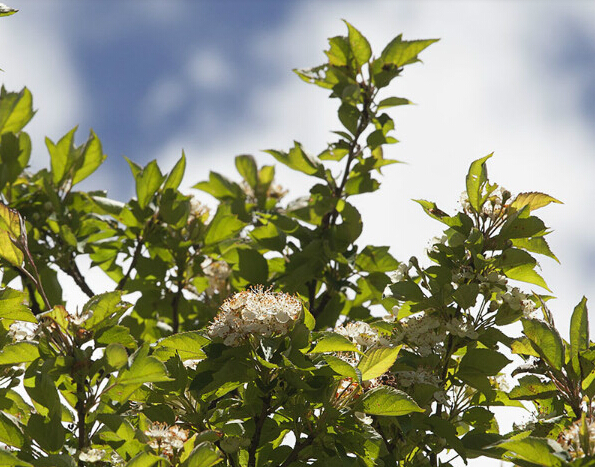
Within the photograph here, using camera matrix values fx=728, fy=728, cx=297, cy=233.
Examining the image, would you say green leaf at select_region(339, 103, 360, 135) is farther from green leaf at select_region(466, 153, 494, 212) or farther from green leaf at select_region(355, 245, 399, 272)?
green leaf at select_region(466, 153, 494, 212)

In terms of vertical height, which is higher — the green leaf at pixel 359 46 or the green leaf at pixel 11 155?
the green leaf at pixel 359 46

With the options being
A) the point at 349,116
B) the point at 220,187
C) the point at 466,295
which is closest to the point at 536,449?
the point at 466,295

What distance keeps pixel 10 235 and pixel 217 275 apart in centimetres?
205

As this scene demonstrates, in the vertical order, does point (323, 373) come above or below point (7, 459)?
above

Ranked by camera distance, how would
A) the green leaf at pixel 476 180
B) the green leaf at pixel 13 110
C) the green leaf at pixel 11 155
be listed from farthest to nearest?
1. the green leaf at pixel 13 110
2. the green leaf at pixel 11 155
3. the green leaf at pixel 476 180

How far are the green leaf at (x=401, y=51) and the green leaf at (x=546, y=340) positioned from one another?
1990 mm

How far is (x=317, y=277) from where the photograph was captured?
3.95 m

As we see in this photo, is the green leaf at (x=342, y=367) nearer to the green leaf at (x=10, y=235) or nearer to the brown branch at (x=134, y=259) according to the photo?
the green leaf at (x=10, y=235)

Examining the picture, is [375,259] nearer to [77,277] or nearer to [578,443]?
[77,277]

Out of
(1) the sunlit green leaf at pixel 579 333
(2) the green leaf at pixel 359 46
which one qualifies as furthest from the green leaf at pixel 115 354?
(2) the green leaf at pixel 359 46

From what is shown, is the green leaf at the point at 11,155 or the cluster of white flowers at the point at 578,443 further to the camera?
the green leaf at the point at 11,155

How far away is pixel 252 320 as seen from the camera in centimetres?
231

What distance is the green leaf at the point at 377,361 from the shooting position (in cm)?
240

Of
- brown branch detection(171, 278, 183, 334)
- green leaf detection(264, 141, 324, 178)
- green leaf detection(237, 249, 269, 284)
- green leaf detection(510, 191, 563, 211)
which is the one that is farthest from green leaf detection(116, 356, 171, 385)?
green leaf detection(264, 141, 324, 178)
